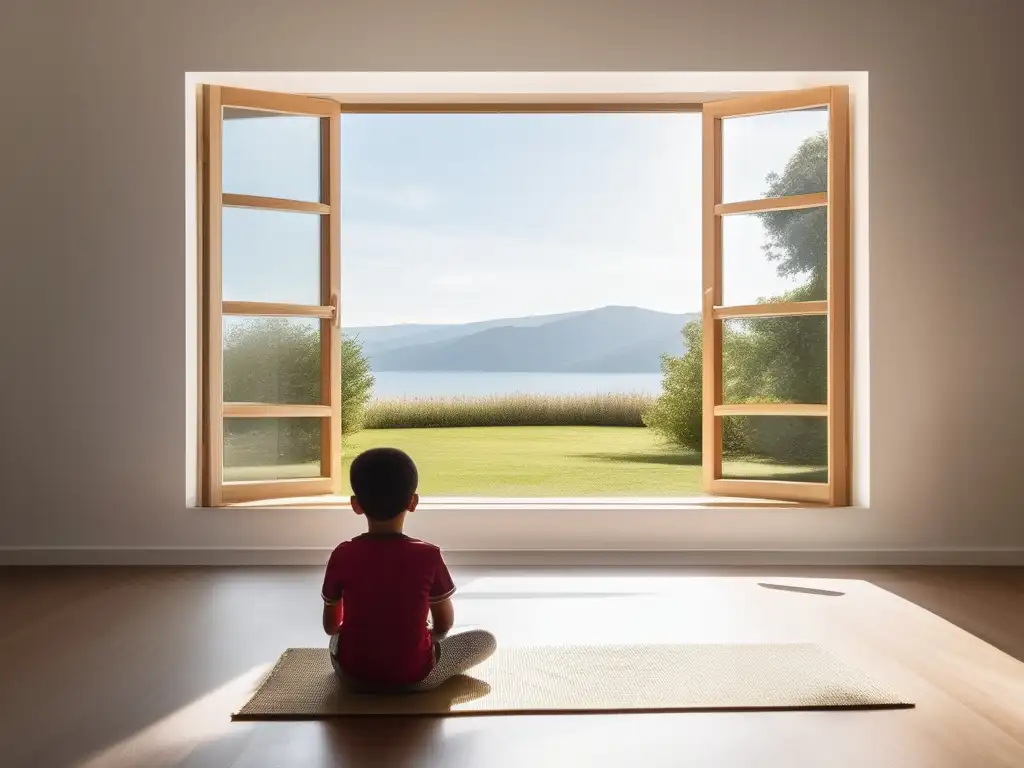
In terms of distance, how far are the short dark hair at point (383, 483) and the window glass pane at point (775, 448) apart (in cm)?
278

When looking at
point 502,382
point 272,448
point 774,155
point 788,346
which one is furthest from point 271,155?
point 502,382

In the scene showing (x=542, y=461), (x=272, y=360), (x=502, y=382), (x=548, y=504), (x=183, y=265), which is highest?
(x=183, y=265)

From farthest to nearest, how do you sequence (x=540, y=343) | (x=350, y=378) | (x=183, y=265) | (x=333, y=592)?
1. (x=540, y=343)
2. (x=350, y=378)
3. (x=183, y=265)
4. (x=333, y=592)

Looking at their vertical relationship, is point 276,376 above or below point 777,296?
below

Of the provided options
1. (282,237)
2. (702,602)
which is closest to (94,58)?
(282,237)

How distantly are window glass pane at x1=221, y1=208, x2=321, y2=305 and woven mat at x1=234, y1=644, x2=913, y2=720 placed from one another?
225 centimetres

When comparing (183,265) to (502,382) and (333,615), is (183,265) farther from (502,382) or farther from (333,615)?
(502,382)

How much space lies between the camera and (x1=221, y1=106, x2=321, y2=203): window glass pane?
4441mm

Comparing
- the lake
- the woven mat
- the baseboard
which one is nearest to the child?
the woven mat

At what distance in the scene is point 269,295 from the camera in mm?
4477

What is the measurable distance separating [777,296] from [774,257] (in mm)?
Answer: 204

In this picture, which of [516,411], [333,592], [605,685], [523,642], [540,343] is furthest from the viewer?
[540,343]

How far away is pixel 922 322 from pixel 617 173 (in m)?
10.1

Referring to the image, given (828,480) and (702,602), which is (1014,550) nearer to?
(828,480)
